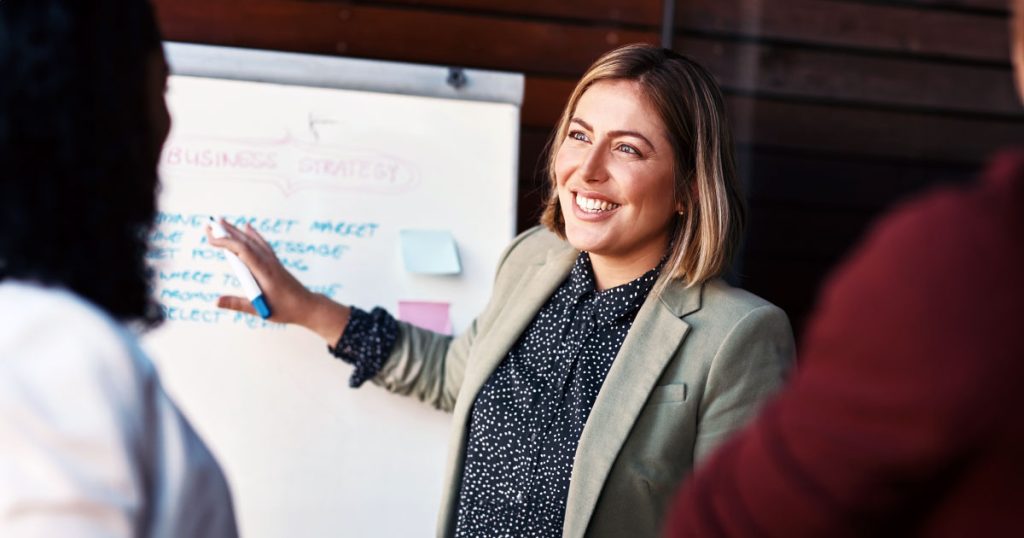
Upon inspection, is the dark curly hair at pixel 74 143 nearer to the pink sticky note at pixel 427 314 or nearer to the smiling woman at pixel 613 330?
the smiling woman at pixel 613 330

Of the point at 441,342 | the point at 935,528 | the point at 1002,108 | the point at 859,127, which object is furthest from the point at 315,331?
the point at 1002,108

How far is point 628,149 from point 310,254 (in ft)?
2.24

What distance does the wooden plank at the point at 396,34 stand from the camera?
240cm

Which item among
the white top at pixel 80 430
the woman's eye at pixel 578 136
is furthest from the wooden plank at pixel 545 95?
the white top at pixel 80 430

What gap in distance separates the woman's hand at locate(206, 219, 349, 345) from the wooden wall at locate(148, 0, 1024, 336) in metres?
0.77

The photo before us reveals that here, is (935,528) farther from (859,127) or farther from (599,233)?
(859,127)

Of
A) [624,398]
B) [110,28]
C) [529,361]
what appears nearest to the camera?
[110,28]

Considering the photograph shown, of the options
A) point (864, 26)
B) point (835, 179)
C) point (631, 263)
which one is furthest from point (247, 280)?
point (864, 26)

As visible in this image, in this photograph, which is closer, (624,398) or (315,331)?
(624,398)

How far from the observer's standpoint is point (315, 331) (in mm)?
2018

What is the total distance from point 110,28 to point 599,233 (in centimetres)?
97

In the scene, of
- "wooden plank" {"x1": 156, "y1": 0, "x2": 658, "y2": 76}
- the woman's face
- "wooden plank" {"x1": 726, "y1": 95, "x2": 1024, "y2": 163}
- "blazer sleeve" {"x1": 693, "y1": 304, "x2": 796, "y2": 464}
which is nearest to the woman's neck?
the woman's face

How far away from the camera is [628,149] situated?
5.97 feet

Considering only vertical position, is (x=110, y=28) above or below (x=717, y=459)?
above
